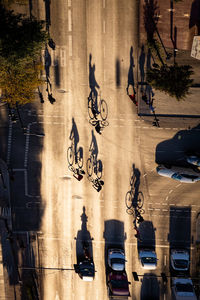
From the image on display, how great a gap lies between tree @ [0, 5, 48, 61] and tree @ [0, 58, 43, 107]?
0.84 m

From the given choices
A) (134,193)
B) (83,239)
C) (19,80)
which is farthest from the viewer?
(83,239)

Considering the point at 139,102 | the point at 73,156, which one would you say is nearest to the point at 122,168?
the point at 73,156

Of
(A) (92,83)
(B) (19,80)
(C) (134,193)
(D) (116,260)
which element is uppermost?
(B) (19,80)

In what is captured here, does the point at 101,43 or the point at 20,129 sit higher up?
the point at 101,43

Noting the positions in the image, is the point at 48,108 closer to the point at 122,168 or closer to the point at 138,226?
the point at 122,168

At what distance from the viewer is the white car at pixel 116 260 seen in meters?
25.4

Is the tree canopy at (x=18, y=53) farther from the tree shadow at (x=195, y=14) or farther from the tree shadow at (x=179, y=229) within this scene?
the tree shadow at (x=179, y=229)

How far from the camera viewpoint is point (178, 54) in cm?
2450

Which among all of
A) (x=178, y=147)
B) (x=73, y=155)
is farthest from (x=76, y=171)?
(x=178, y=147)

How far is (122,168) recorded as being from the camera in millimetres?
25703

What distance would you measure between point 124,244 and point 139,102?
1562 cm

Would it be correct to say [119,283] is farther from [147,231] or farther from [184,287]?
[184,287]

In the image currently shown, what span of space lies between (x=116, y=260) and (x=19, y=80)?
2087 centimetres

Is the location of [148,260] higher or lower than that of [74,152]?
lower
